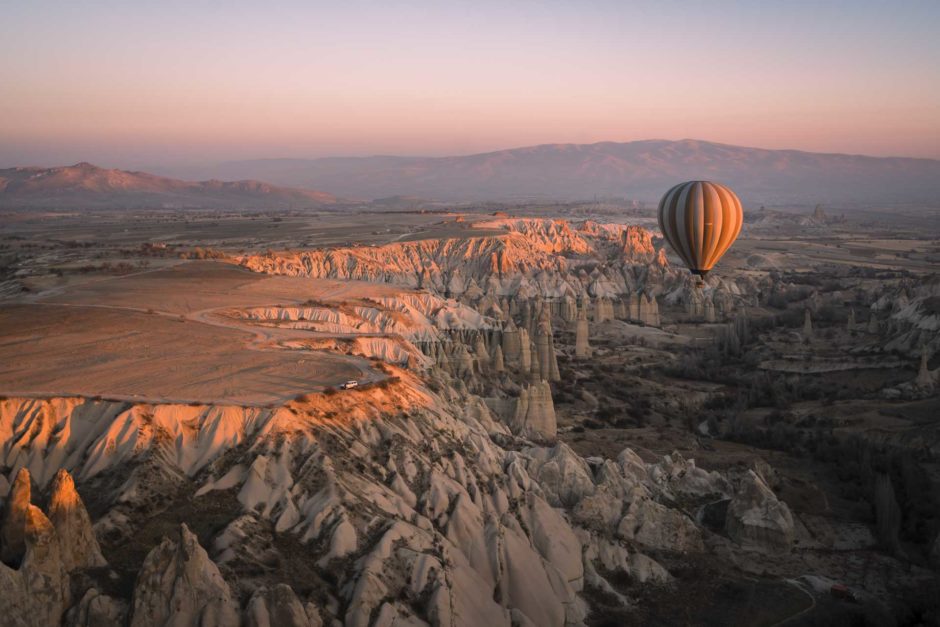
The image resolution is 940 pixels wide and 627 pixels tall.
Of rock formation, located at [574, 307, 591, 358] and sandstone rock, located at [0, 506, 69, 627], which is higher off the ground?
sandstone rock, located at [0, 506, 69, 627]

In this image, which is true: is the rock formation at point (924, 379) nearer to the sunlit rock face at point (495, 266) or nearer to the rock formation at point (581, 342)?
the rock formation at point (581, 342)

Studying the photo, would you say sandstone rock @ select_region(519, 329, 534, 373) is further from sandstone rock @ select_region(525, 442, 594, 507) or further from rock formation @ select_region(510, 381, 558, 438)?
sandstone rock @ select_region(525, 442, 594, 507)

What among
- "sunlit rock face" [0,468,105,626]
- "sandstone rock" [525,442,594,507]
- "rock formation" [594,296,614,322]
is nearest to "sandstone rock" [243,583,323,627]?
"sunlit rock face" [0,468,105,626]

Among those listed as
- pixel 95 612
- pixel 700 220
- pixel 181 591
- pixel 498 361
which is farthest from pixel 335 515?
pixel 498 361

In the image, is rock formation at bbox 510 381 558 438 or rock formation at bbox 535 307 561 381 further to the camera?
rock formation at bbox 535 307 561 381

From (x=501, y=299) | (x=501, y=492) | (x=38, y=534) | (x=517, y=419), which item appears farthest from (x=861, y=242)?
(x=38, y=534)

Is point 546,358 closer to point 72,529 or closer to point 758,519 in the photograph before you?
point 758,519

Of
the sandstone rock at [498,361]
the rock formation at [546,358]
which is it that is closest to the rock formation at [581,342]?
the rock formation at [546,358]
